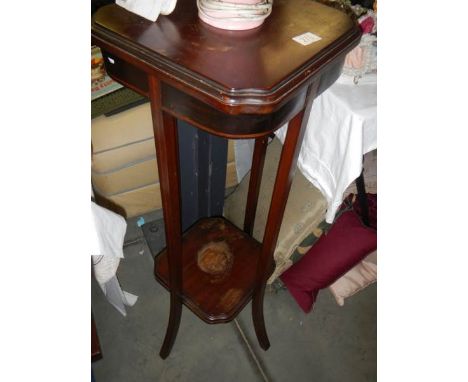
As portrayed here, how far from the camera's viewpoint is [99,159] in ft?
4.77

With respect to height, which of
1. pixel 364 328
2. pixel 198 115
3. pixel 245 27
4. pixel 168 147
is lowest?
pixel 364 328

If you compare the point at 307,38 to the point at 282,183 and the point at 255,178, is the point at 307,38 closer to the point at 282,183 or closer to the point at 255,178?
the point at 282,183

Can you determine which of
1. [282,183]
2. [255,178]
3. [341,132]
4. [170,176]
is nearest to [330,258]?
[255,178]

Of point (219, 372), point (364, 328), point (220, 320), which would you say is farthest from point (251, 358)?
point (364, 328)

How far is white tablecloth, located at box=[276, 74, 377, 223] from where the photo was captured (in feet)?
3.50

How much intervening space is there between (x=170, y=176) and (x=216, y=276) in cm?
52

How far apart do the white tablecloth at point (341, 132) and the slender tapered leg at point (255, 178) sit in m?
0.15

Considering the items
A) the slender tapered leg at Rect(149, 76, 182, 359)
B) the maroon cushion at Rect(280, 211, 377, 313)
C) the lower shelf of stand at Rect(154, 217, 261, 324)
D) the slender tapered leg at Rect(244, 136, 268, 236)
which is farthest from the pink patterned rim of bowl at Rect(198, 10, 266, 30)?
the maroon cushion at Rect(280, 211, 377, 313)

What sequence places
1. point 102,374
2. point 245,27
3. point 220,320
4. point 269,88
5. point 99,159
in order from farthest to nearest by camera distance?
point 99,159 → point 102,374 → point 220,320 → point 245,27 → point 269,88

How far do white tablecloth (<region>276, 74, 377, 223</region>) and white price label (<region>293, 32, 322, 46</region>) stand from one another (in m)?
0.36

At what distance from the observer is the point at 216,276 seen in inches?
50.2

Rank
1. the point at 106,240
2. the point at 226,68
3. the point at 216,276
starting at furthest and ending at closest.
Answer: the point at 216,276 → the point at 106,240 → the point at 226,68

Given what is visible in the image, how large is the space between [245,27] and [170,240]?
1.79 feet

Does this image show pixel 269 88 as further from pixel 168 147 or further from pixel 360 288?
pixel 360 288
